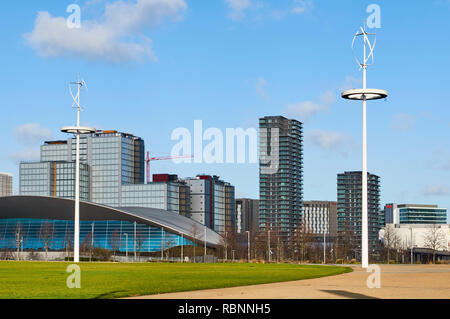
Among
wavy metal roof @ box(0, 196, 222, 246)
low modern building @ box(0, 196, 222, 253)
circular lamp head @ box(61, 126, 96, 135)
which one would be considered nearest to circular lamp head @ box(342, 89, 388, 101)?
circular lamp head @ box(61, 126, 96, 135)

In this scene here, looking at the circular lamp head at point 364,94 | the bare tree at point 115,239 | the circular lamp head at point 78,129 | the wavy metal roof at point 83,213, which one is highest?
the circular lamp head at point 364,94

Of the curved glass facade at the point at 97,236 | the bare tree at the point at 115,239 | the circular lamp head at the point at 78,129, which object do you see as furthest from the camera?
the curved glass facade at the point at 97,236

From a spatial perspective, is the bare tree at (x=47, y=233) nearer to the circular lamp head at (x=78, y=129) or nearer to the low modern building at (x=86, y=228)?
the low modern building at (x=86, y=228)

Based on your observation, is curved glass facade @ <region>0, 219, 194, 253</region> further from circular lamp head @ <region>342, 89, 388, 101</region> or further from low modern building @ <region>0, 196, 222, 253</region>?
circular lamp head @ <region>342, 89, 388, 101</region>

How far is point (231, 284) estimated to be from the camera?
32844mm

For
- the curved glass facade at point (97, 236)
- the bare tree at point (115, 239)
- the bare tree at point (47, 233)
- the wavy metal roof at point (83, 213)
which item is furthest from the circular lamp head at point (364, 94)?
the bare tree at point (47, 233)

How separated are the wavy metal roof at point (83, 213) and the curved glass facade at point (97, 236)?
Result: 1.22 meters

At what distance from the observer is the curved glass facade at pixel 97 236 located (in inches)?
5910

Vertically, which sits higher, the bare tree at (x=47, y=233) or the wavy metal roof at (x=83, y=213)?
the wavy metal roof at (x=83, y=213)

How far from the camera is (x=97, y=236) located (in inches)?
5984

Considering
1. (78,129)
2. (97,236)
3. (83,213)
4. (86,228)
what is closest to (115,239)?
(97,236)

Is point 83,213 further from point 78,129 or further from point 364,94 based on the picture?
point 364,94
